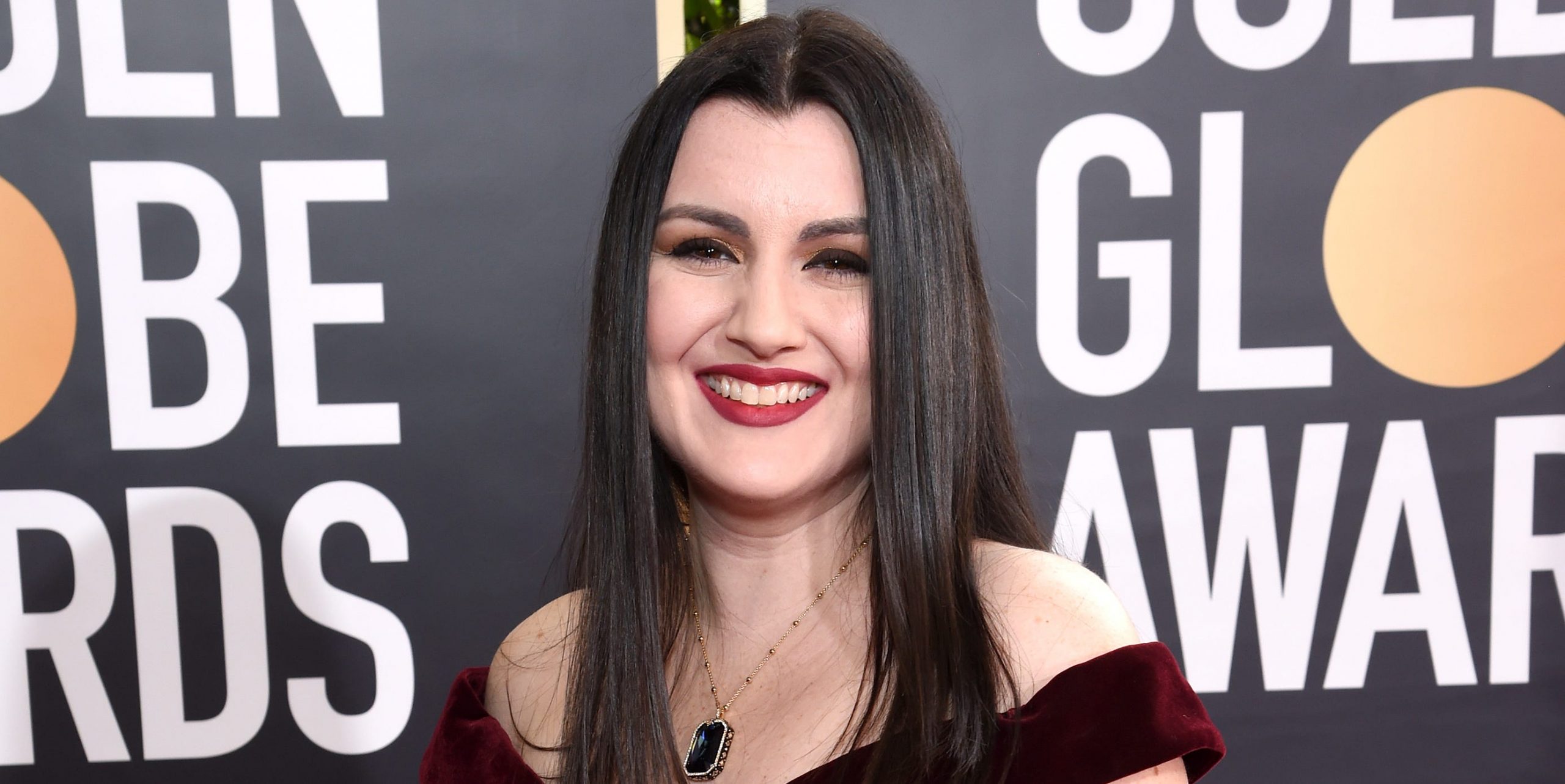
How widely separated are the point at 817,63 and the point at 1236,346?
1.29 m

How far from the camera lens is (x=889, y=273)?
116 cm

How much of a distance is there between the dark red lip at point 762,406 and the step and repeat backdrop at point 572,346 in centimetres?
97

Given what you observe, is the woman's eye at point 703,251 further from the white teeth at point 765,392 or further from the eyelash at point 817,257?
the white teeth at point 765,392

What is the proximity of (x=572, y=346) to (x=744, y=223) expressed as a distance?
1.05 m

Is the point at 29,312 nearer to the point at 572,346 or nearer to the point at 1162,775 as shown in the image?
the point at 572,346

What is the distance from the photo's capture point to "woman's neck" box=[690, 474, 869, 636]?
1336 millimetres

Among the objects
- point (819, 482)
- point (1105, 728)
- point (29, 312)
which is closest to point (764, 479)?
point (819, 482)

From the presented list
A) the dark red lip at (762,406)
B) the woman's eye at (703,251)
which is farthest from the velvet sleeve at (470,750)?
the woman's eye at (703,251)

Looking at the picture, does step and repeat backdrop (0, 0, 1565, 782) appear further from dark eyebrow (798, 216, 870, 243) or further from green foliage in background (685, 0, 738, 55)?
dark eyebrow (798, 216, 870, 243)

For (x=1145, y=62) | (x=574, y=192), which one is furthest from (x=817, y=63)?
(x=1145, y=62)

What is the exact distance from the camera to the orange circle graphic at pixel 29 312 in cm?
210

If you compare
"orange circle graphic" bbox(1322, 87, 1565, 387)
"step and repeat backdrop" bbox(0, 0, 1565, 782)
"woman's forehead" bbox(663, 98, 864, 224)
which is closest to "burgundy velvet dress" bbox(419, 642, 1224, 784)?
"woman's forehead" bbox(663, 98, 864, 224)

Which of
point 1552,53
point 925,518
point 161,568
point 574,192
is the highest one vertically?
point 1552,53

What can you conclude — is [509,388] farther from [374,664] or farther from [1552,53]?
[1552,53]
